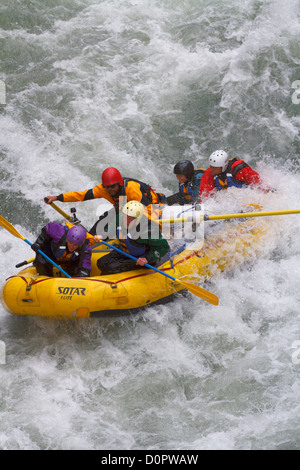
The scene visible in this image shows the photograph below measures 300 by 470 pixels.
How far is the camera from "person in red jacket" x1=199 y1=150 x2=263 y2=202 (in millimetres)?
7547

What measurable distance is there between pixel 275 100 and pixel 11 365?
6236mm

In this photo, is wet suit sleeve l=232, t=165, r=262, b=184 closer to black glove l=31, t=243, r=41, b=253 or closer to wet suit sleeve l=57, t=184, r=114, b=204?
wet suit sleeve l=57, t=184, r=114, b=204

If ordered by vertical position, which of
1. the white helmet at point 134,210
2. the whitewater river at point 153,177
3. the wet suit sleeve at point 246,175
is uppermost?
the white helmet at point 134,210

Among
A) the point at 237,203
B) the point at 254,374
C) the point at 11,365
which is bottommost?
the point at 11,365

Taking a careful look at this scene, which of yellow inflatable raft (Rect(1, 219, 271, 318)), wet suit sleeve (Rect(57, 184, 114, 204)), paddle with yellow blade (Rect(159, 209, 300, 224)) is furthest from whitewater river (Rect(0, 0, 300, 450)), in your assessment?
wet suit sleeve (Rect(57, 184, 114, 204))

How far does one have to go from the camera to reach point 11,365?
6.34m

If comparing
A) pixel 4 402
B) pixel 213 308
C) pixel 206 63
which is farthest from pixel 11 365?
pixel 206 63

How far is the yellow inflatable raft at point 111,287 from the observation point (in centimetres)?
639

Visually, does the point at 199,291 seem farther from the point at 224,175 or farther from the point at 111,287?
the point at 224,175

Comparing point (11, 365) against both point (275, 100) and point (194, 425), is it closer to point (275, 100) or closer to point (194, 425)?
point (194, 425)

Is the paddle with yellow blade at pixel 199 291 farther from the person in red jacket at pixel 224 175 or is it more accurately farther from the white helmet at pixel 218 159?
the white helmet at pixel 218 159

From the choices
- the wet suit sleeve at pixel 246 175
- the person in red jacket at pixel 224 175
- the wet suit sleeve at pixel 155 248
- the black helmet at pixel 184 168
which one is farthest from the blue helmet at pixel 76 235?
the wet suit sleeve at pixel 246 175

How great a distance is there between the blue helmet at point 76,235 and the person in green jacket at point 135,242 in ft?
0.54

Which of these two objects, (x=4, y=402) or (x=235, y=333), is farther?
(x=235, y=333)
